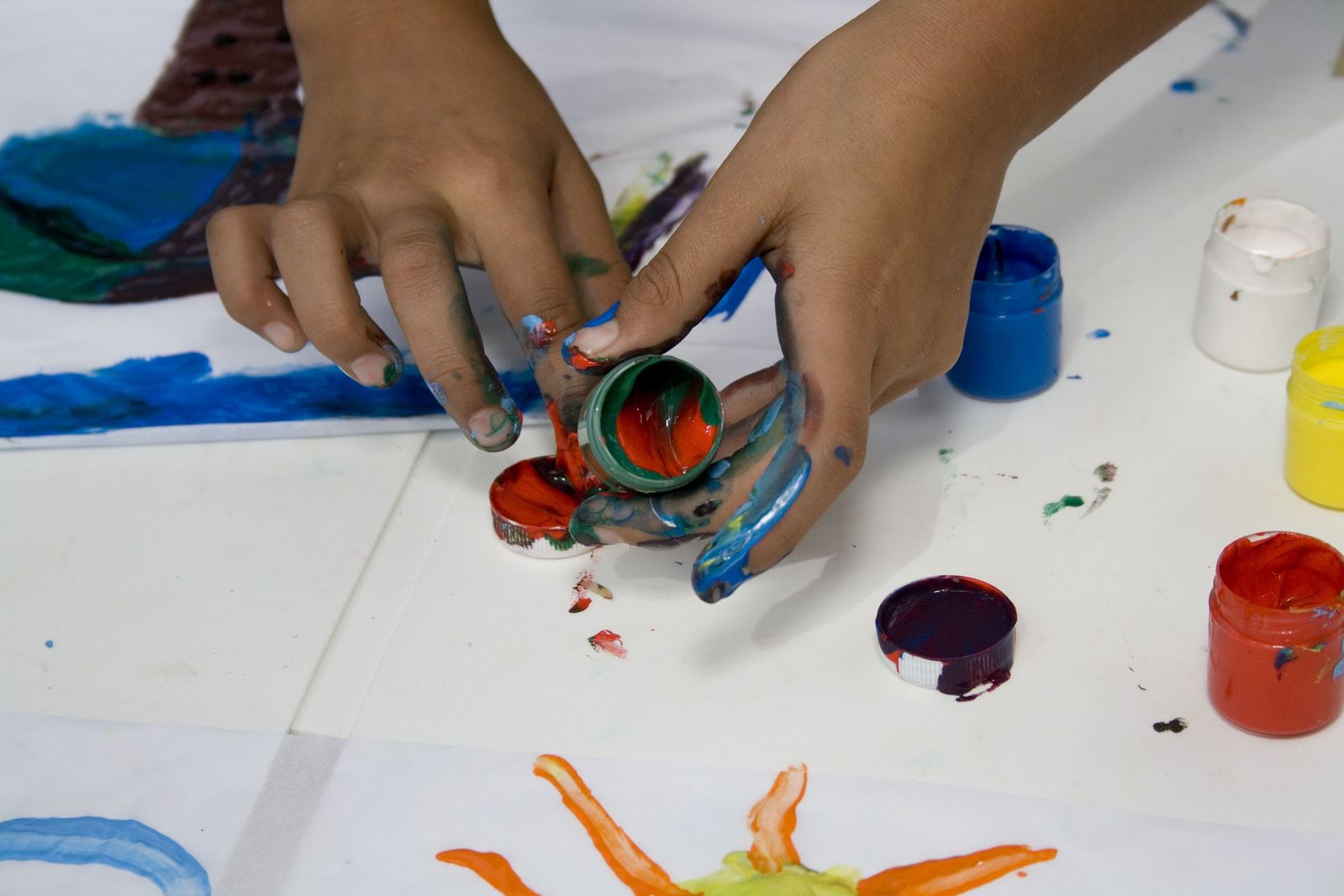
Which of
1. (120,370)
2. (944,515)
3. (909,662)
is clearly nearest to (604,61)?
(120,370)

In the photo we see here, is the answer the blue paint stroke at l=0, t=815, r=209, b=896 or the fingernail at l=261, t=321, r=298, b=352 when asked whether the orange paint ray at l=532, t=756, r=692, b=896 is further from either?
the fingernail at l=261, t=321, r=298, b=352

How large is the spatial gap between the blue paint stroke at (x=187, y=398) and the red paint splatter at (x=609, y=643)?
44cm

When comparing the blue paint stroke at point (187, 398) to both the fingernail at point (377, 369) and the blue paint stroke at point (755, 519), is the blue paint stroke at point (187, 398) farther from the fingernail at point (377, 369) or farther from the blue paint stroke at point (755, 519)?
the blue paint stroke at point (755, 519)

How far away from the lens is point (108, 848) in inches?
52.3

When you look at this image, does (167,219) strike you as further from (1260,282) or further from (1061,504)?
(1260,282)

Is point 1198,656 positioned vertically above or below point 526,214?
below

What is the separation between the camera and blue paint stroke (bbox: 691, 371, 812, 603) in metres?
1.25

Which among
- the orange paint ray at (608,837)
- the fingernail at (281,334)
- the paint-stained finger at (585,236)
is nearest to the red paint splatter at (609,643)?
the orange paint ray at (608,837)

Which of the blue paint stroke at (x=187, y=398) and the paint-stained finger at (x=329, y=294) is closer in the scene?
the paint-stained finger at (x=329, y=294)

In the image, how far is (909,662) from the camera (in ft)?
4.36

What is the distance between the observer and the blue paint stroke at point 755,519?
125cm

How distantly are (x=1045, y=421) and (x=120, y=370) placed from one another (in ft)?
4.55


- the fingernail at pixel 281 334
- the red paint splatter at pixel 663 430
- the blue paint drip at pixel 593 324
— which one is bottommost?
the fingernail at pixel 281 334

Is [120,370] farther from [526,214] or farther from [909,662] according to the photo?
[909,662]
